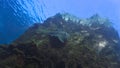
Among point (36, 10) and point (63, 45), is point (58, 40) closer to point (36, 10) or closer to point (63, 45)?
point (63, 45)

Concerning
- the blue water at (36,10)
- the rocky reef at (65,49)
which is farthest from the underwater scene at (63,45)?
the blue water at (36,10)

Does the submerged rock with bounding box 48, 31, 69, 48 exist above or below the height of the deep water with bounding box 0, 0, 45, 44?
below

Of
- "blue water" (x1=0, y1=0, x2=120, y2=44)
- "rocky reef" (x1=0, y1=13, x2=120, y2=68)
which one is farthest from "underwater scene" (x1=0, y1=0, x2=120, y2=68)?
"blue water" (x1=0, y1=0, x2=120, y2=44)

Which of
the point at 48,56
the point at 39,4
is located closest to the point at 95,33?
the point at 48,56

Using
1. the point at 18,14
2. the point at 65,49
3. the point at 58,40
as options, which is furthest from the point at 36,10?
the point at 65,49

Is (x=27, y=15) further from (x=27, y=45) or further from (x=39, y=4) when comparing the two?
(x=27, y=45)

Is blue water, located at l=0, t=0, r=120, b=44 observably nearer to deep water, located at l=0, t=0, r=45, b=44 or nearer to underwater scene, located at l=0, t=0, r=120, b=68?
deep water, located at l=0, t=0, r=45, b=44
